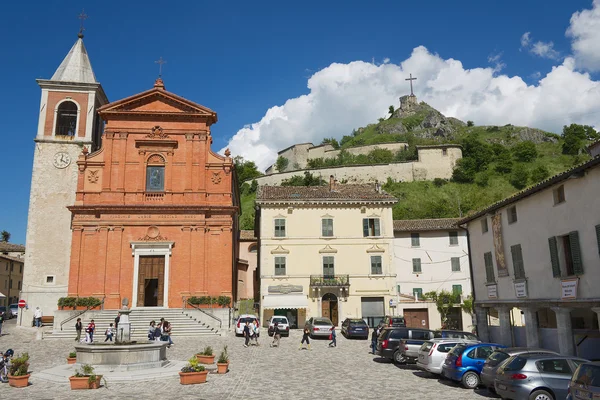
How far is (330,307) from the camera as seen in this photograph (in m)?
40.1

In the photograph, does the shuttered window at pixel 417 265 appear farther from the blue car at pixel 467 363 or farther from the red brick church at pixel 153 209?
the blue car at pixel 467 363

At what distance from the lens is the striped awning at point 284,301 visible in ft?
126

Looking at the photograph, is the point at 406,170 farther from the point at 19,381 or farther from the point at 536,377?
the point at 19,381

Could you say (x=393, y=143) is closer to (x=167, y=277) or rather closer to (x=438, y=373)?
(x=167, y=277)

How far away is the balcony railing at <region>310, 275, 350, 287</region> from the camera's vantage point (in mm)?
39562

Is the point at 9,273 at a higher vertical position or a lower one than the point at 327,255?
higher

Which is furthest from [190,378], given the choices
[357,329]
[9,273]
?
[9,273]

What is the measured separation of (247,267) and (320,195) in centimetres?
1843

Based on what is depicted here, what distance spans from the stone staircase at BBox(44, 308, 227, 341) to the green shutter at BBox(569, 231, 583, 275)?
68.2 feet

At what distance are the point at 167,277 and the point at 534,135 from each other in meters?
101

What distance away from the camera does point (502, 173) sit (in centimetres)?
9012

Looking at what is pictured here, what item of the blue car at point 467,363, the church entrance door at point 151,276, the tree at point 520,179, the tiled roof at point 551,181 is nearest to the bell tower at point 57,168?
the church entrance door at point 151,276

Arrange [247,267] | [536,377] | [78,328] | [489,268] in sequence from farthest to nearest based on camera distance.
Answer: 1. [247,267]
2. [78,328]
3. [489,268]
4. [536,377]

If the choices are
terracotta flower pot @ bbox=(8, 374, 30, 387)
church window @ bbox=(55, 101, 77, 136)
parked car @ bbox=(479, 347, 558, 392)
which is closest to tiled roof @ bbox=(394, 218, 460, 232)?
church window @ bbox=(55, 101, 77, 136)
